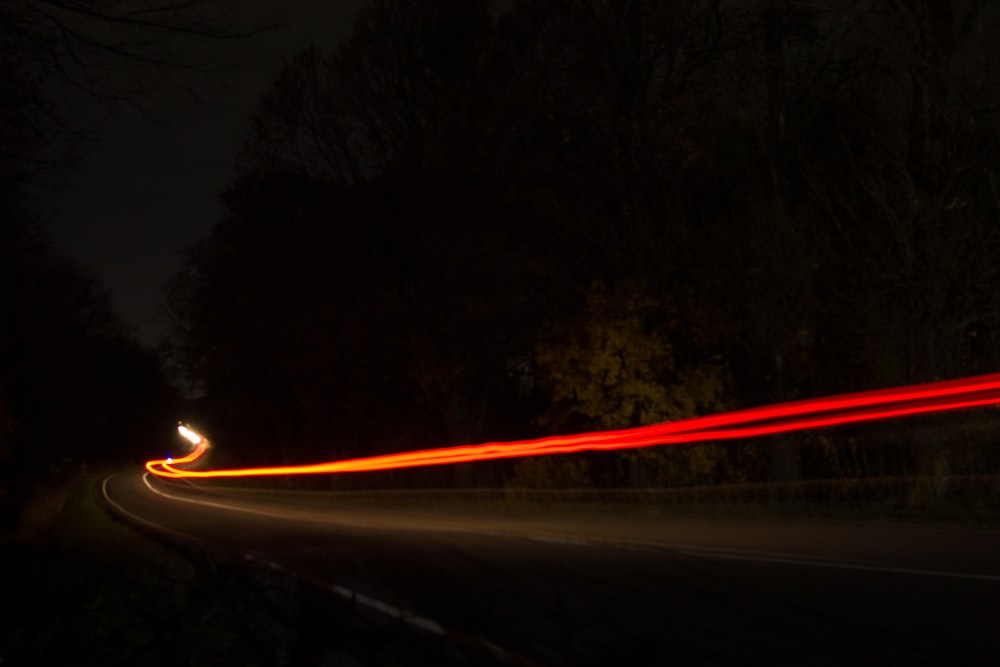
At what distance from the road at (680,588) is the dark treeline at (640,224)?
598 centimetres

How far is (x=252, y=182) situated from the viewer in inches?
1534

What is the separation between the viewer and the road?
7789 mm

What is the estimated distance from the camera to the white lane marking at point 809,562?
9.78 meters

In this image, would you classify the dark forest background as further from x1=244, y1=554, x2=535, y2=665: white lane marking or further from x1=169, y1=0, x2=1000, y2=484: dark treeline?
x1=244, y1=554, x2=535, y2=665: white lane marking

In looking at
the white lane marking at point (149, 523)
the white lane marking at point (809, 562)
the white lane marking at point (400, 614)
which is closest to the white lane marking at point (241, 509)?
the white lane marking at point (149, 523)

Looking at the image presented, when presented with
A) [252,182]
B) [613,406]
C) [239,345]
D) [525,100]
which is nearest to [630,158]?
[525,100]

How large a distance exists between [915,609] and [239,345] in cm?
4345

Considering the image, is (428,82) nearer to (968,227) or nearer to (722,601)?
(968,227)

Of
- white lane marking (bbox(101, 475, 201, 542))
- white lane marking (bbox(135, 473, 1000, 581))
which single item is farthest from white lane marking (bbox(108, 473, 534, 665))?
white lane marking (bbox(101, 475, 201, 542))

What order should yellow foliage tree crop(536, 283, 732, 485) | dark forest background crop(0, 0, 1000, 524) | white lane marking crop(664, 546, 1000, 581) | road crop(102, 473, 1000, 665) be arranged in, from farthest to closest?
1. yellow foliage tree crop(536, 283, 732, 485)
2. dark forest background crop(0, 0, 1000, 524)
3. white lane marking crop(664, 546, 1000, 581)
4. road crop(102, 473, 1000, 665)

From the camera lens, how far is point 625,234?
25.8 meters

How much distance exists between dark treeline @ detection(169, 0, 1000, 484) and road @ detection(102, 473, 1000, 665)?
235 inches

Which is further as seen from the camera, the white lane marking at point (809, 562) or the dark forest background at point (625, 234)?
the dark forest background at point (625, 234)

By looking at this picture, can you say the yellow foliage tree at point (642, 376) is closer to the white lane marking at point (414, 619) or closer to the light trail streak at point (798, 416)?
the light trail streak at point (798, 416)
